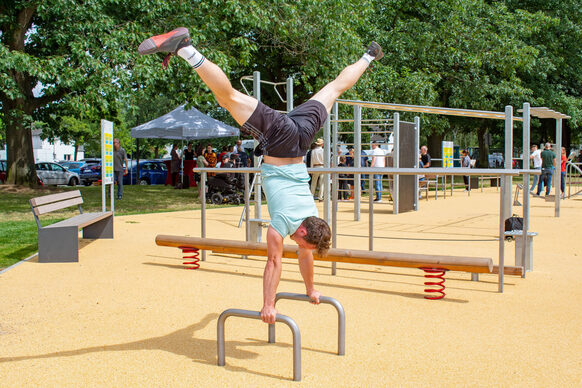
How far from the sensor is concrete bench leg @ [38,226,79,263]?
7191 millimetres

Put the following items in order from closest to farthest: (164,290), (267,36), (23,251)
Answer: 1. (164,290)
2. (23,251)
3. (267,36)

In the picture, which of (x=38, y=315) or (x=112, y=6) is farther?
(x=112, y=6)

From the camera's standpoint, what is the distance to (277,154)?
12.4 feet

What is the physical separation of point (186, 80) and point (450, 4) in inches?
576

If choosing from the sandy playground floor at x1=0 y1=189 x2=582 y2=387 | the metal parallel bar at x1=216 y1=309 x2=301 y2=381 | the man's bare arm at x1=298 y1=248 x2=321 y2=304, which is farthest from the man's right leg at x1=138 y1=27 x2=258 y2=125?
the sandy playground floor at x1=0 y1=189 x2=582 y2=387

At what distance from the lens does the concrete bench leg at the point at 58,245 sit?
23.6 ft

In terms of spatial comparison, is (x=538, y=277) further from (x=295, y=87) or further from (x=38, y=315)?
(x=295, y=87)

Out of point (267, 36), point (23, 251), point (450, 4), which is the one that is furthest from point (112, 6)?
point (450, 4)

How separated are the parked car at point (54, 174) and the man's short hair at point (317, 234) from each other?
26459 mm

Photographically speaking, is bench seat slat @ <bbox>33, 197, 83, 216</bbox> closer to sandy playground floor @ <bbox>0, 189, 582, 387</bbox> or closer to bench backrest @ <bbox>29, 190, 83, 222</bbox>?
bench backrest @ <bbox>29, 190, 83, 222</bbox>

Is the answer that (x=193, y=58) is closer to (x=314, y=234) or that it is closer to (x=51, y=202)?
(x=314, y=234)

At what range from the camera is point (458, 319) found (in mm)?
4738

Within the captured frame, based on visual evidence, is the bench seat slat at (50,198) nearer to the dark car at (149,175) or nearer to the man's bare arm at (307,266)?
the man's bare arm at (307,266)

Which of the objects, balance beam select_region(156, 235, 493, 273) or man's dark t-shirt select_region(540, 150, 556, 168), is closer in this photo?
balance beam select_region(156, 235, 493, 273)
